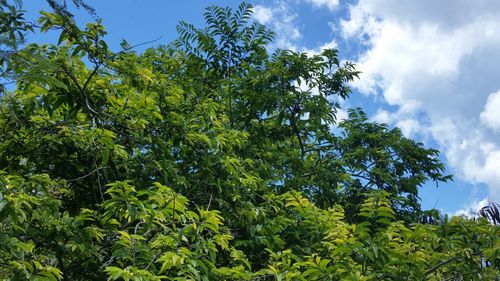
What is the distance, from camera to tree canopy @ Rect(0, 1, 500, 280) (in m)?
3.53

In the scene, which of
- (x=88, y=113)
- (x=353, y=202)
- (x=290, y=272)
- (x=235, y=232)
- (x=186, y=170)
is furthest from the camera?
(x=353, y=202)

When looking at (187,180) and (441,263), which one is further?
(187,180)

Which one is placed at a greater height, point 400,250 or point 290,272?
point 400,250

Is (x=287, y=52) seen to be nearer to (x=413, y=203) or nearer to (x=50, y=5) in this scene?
(x=413, y=203)

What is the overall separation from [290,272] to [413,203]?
13.7 feet

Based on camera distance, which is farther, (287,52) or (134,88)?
(287,52)

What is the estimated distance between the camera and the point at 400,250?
3.92 meters

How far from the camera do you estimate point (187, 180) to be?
496 cm

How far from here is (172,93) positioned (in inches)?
208

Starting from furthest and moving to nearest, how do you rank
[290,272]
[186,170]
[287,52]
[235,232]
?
1. [287,52]
2. [186,170]
3. [235,232]
4. [290,272]

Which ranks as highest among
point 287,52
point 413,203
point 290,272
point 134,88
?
point 287,52

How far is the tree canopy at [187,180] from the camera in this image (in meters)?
3.53

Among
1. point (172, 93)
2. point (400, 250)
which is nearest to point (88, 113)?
point (172, 93)

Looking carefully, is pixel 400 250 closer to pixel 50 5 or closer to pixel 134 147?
pixel 134 147
